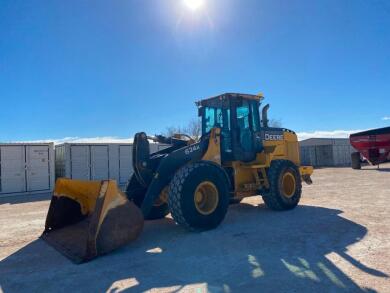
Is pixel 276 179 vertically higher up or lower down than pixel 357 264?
higher up

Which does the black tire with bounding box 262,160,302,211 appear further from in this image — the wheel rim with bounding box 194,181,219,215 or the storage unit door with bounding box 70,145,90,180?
the storage unit door with bounding box 70,145,90,180

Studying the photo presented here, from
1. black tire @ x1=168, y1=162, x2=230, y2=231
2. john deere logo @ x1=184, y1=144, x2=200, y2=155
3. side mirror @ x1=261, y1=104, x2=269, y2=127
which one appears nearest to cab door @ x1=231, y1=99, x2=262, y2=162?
side mirror @ x1=261, y1=104, x2=269, y2=127

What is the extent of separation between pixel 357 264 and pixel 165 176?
365cm

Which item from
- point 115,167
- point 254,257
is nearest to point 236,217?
point 254,257

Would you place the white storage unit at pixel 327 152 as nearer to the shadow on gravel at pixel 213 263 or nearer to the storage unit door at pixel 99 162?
the storage unit door at pixel 99 162

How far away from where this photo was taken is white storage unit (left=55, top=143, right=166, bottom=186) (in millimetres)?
19802

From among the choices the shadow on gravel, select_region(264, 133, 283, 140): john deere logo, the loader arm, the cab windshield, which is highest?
the cab windshield

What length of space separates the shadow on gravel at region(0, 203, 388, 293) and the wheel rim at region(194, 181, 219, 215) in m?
0.45

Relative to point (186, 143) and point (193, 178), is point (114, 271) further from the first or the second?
point (186, 143)

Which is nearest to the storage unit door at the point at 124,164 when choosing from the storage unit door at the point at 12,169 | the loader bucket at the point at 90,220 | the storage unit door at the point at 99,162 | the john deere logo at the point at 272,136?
the storage unit door at the point at 99,162

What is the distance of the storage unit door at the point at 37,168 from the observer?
1830 cm

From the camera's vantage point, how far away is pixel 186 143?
27.8 ft

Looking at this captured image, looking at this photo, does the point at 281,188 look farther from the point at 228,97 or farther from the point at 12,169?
the point at 12,169

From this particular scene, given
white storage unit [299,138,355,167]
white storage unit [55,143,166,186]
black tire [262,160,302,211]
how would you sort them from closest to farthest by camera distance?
black tire [262,160,302,211] < white storage unit [55,143,166,186] < white storage unit [299,138,355,167]
